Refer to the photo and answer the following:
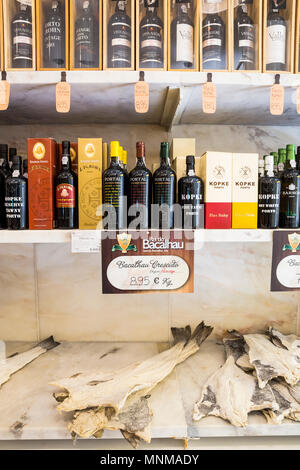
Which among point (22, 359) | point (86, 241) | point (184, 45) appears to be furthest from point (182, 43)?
point (22, 359)

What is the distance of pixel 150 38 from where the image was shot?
106 cm

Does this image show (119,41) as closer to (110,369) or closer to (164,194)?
(164,194)

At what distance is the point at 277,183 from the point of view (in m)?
1.12

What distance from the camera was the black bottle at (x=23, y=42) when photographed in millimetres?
1051

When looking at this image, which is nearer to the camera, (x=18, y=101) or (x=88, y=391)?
(x=88, y=391)

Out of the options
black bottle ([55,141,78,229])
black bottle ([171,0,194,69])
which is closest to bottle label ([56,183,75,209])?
black bottle ([55,141,78,229])

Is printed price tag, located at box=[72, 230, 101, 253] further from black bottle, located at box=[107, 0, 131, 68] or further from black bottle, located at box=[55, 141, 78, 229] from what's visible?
black bottle, located at box=[107, 0, 131, 68]

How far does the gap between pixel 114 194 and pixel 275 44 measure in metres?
0.77

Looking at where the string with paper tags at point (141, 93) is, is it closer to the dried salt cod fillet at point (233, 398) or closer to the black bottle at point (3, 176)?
the black bottle at point (3, 176)

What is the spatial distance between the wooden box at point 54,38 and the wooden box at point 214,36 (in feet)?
1.55

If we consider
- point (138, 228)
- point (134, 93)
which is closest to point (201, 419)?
point (138, 228)
